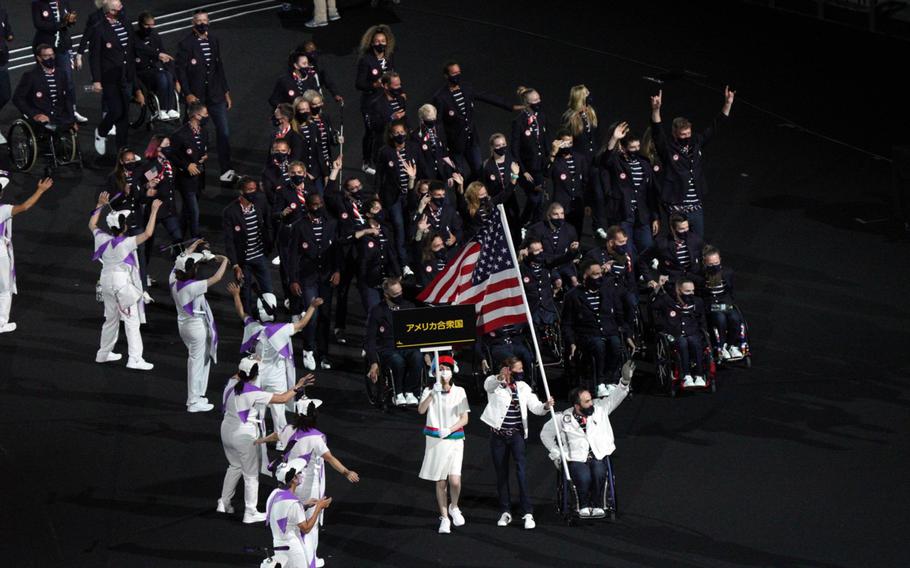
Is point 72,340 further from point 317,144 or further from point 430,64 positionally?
point 430,64

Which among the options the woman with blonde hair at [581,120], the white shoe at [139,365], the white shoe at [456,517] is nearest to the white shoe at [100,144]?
the white shoe at [139,365]

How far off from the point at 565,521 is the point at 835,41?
52.2 ft

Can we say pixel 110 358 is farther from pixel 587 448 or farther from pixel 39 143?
→ pixel 587 448

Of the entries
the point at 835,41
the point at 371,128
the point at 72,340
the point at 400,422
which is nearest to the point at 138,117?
the point at 371,128

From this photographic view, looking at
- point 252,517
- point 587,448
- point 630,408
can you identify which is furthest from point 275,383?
point 630,408

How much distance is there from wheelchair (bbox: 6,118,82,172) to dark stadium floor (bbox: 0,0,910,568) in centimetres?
32

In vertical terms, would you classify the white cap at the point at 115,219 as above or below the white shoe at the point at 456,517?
above

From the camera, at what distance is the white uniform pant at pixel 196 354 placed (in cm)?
2170

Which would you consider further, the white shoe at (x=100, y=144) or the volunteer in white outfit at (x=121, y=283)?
the white shoe at (x=100, y=144)

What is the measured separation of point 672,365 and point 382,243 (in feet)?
13.0

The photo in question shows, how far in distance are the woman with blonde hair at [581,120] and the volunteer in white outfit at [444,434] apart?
729 centimetres

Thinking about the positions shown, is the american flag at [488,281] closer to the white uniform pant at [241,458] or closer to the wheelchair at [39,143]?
the white uniform pant at [241,458]

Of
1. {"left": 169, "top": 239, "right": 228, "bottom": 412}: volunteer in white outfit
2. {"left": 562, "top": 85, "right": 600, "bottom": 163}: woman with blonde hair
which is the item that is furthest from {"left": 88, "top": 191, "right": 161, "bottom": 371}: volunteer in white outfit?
{"left": 562, "top": 85, "right": 600, "bottom": 163}: woman with blonde hair

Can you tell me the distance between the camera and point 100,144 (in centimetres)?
2827
